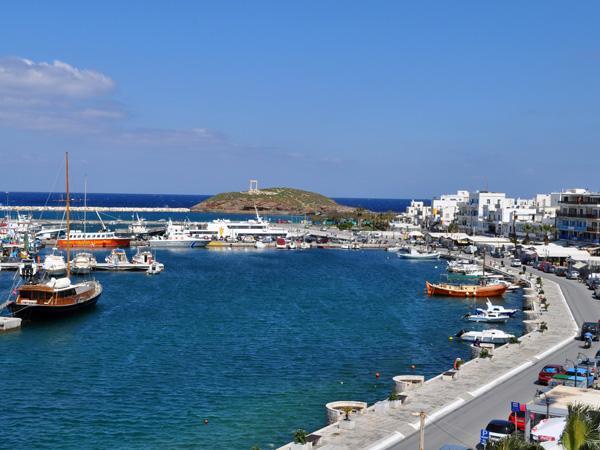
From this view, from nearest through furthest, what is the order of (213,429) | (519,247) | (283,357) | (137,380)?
(213,429), (137,380), (283,357), (519,247)

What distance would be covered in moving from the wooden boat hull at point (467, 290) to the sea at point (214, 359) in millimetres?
1479

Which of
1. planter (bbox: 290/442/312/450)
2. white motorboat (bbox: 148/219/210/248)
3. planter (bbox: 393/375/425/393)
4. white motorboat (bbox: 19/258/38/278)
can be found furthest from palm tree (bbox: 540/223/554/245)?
planter (bbox: 290/442/312/450)

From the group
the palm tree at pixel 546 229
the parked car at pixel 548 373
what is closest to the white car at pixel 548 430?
the parked car at pixel 548 373

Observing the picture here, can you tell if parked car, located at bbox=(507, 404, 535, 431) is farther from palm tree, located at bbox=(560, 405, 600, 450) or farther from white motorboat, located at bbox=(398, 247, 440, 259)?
white motorboat, located at bbox=(398, 247, 440, 259)

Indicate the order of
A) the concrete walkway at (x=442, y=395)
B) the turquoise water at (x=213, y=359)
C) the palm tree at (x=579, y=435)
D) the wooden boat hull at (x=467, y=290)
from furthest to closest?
the wooden boat hull at (x=467, y=290)
the turquoise water at (x=213, y=359)
the concrete walkway at (x=442, y=395)
the palm tree at (x=579, y=435)

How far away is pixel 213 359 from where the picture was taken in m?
40.8

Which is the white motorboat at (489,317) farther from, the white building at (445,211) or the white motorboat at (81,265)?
the white building at (445,211)

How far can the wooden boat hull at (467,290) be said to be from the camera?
6769cm

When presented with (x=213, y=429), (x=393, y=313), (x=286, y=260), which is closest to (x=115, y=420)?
(x=213, y=429)

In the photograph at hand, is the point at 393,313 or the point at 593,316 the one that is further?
the point at 393,313

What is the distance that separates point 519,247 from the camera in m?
98.1

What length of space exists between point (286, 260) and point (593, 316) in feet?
208

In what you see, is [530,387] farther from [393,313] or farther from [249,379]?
[393,313]

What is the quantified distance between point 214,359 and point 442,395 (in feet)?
54.4
